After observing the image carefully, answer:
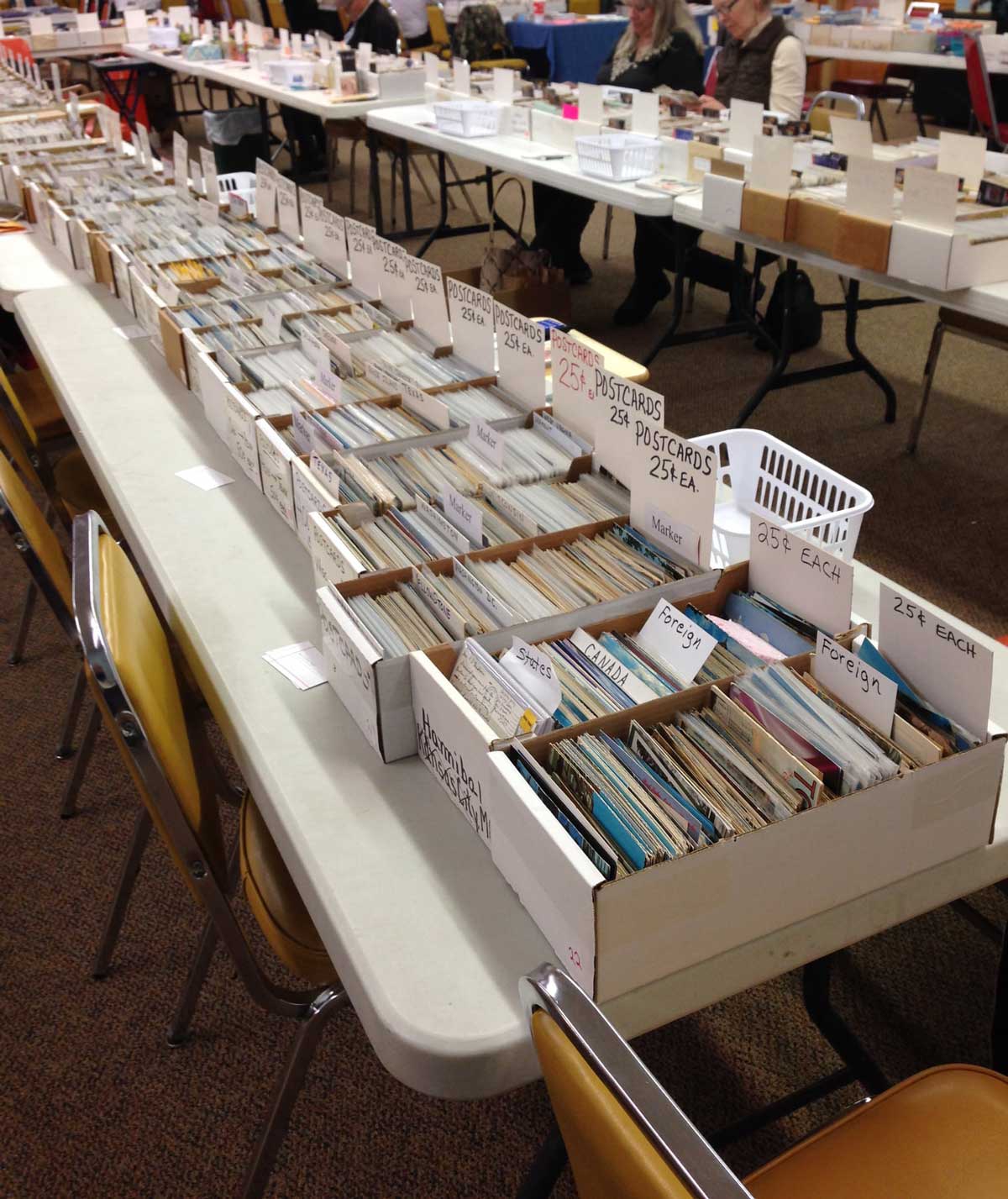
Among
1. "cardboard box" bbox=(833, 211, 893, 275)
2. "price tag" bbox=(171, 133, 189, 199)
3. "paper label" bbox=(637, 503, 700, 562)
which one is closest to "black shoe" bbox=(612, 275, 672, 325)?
"cardboard box" bbox=(833, 211, 893, 275)

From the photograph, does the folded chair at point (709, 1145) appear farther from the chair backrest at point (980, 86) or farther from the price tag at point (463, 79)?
the chair backrest at point (980, 86)

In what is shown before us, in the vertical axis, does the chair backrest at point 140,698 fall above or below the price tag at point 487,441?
below

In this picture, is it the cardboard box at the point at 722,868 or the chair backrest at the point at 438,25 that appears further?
the chair backrest at the point at 438,25

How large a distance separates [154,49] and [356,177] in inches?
59.7

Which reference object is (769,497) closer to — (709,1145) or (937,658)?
(937,658)

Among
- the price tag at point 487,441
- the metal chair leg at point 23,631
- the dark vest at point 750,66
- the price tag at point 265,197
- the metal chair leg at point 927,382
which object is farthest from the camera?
the dark vest at point 750,66

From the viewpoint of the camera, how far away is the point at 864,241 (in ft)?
8.77

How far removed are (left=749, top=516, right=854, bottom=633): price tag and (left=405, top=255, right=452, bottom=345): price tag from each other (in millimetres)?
918

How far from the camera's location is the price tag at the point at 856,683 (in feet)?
3.08

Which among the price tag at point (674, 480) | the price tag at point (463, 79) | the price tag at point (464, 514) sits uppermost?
the price tag at point (463, 79)

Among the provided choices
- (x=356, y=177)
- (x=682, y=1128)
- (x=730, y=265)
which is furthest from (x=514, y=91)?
(x=682, y=1128)

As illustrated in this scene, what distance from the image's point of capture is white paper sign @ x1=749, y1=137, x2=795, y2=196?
2.86 metres

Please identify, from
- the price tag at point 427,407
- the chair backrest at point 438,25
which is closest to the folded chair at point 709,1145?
the price tag at point 427,407

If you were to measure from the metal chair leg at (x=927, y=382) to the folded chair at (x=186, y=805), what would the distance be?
251 centimetres
